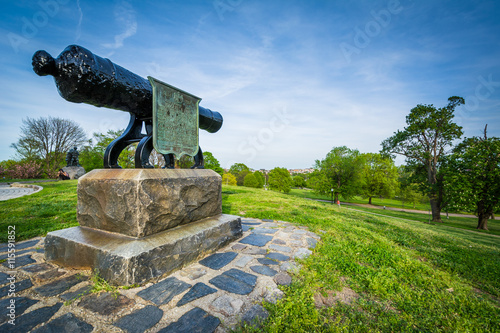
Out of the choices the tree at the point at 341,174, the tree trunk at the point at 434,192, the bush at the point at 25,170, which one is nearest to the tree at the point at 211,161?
the tree at the point at 341,174

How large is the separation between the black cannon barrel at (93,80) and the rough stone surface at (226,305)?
257 centimetres

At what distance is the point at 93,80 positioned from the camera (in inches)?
83.2

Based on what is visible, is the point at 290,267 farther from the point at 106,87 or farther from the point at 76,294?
the point at 106,87

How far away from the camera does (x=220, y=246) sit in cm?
307

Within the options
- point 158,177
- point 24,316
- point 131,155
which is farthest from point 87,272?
point 131,155

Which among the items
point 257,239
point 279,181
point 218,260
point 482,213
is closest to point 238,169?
point 279,181

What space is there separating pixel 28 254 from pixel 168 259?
7.11 feet

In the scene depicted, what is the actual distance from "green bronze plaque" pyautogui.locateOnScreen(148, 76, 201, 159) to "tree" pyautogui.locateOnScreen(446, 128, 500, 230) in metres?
19.1

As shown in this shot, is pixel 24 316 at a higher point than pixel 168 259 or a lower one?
lower

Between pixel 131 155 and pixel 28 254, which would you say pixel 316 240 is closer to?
pixel 28 254

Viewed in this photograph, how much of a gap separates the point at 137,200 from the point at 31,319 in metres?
1.12

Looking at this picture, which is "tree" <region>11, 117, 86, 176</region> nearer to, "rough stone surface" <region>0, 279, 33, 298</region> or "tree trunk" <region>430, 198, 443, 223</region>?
"rough stone surface" <region>0, 279, 33, 298</region>

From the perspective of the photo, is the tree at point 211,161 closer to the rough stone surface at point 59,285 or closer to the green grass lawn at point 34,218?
the green grass lawn at point 34,218

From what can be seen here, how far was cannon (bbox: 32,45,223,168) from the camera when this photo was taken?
1.98 metres
